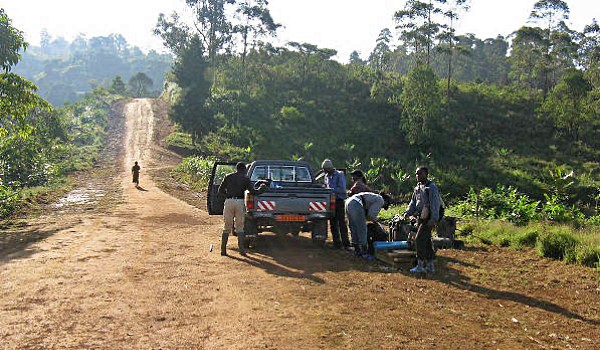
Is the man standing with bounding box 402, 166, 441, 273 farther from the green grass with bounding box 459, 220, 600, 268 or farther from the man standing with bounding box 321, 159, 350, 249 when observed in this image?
the green grass with bounding box 459, 220, 600, 268

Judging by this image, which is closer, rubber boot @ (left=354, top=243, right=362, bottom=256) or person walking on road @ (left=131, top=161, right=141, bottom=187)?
rubber boot @ (left=354, top=243, right=362, bottom=256)

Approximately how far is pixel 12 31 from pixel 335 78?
47415 mm

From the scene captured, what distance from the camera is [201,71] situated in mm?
42781

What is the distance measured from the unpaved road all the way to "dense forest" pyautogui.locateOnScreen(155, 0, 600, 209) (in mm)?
23703

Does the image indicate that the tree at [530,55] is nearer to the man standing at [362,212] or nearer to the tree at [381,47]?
the tree at [381,47]

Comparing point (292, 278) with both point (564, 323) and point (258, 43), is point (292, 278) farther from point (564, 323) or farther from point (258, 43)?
point (258, 43)

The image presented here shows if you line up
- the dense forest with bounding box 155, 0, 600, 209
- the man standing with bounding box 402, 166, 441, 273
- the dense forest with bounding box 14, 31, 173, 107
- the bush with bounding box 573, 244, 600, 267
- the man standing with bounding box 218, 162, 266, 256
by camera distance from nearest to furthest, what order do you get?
the man standing with bounding box 402, 166, 441, 273 → the bush with bounding box 573, 244, 600, 267 → the man standing with bounding box 218, 162, 266, 256 → the dense forest with bounding box 155, 0, 600, 209 → the dense forest with bounding box 14, 31, 173, 107

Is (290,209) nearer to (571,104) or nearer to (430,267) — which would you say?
(430,267)

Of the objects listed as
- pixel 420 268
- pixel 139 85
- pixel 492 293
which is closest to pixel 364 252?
pixel 420 268

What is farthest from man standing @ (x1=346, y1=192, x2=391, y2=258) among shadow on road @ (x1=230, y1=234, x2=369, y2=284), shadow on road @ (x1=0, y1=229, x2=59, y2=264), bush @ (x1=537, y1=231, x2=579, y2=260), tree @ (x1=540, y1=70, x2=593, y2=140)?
tree @ (x1=540, y1=70, x2=593, y2=140)

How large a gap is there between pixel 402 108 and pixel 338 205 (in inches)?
1706

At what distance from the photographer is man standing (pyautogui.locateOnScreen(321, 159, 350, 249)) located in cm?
988

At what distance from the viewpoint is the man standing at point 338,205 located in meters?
9.88

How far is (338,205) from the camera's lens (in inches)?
→ 394
